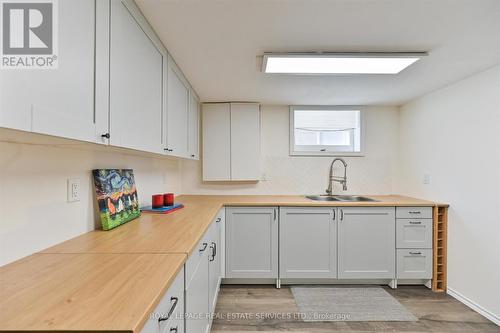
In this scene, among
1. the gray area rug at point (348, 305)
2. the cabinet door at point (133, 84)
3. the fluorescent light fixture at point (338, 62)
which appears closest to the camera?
the cabinet door at point (133, 84)

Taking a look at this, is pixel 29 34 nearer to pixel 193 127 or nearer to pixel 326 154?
pixel 193 127

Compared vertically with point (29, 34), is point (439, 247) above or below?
below

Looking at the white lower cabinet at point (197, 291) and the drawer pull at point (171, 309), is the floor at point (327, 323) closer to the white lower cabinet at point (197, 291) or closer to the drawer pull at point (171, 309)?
the white lower cabinet at point (197, 291)

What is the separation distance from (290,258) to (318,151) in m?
1.47

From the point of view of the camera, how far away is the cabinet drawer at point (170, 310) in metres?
0.72

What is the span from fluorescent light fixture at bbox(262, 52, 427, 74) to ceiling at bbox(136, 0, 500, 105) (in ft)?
0.15

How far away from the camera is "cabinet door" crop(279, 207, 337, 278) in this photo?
8.62ft

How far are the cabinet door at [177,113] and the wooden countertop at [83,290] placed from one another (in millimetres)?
1037

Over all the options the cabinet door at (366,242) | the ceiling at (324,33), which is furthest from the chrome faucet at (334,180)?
the ceiling at (324,33)

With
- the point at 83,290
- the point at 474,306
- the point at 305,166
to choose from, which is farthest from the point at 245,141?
the point at 474,306

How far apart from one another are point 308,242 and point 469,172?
162 centimetres

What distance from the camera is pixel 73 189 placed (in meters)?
1.28

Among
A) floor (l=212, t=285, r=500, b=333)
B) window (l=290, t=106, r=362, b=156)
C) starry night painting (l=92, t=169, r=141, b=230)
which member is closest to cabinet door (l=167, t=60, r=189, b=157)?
starry night painting (l=92, t=169, r=141, b=230)

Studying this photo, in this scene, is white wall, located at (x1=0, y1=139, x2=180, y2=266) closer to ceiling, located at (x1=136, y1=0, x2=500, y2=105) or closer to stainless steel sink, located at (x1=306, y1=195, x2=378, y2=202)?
ceiling, located at (x1=136, y1=0, x2=500, y2=105)
